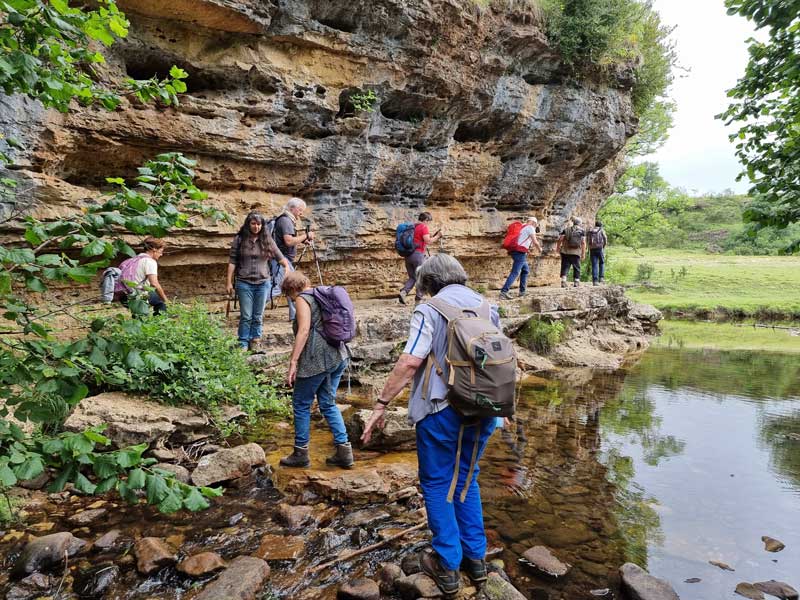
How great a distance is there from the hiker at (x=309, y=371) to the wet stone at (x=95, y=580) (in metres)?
1.96

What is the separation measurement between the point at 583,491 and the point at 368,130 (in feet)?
28.5

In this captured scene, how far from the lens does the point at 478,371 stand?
3.09m

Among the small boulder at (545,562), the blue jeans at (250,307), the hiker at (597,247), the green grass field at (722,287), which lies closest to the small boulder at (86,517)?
the small boulder at (545,562)

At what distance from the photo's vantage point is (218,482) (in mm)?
4539

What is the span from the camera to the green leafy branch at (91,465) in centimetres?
171

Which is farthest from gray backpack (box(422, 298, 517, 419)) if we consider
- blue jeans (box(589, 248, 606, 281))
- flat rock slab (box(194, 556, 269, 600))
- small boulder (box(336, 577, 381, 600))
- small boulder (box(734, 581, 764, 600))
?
blue jeans (box(589, 248, 606, 281))

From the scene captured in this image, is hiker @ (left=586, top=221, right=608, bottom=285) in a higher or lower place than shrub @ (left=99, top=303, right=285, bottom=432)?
higher

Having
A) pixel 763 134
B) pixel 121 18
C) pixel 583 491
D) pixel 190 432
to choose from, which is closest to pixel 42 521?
pixel 190 432

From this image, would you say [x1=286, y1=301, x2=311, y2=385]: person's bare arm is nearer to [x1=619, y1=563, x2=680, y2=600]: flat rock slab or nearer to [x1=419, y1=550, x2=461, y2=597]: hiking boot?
[x1=419, y1=550, x2=461, y2=597]: hiking boot

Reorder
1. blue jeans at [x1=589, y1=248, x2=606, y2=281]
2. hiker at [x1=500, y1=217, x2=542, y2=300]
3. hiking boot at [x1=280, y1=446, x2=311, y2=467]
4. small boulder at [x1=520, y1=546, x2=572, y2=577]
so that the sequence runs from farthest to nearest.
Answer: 1. blue jeans at [x1=589, y1=248, x2=606, y2=281]
2. hiker at [x1=500, y1=217, x2=542, y2=300]
3. hiking boot at [x1=280, y1=446, x2=311, y2=467]
4. small boulder at [x1=520, y1=546, x2=572, y2=577]

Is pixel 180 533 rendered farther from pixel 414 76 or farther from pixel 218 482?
pixel 414 76

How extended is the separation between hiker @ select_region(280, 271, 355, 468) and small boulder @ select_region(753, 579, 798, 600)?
3.63 metres

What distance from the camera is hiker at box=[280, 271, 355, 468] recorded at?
4855mm

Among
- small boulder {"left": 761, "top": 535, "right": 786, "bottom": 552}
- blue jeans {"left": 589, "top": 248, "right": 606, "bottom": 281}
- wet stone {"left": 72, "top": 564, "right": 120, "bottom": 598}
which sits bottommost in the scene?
wet stone {"left": 72, "top": 564, "right": 120, "bottom": 598}
